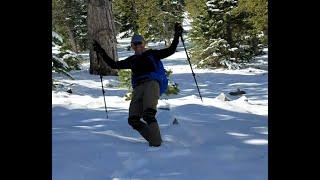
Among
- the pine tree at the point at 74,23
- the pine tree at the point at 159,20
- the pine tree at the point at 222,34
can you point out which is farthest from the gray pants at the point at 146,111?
the pine tree at the point at 74,23

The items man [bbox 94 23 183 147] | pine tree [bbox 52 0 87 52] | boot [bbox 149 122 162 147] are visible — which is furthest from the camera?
pine tree [bbox 52 0 87 52]

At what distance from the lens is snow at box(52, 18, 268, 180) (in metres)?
5.19

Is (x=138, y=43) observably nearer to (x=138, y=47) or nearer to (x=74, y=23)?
(x=138, y=47)

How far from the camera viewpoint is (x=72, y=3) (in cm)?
4078

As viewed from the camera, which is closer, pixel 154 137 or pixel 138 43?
pixel 154 137

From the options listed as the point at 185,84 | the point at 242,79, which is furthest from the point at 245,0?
the point at 185,84

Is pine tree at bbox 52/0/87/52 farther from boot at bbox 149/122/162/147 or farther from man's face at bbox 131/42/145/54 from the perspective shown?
boot at bbox 149/122/162/147

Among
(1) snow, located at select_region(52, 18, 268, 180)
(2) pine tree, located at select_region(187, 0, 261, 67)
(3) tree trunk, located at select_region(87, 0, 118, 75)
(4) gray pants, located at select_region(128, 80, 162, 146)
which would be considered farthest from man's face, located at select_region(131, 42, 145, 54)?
(2) pine tree, located at select_region(187, 0, 261, 67)

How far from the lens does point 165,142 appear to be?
675 centimetres

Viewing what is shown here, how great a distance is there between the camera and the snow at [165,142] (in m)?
5.19

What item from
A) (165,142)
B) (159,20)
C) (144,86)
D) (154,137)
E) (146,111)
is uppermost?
(144,86)

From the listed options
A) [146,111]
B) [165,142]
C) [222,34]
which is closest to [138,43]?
[146,111]
